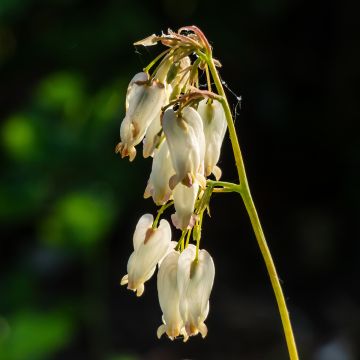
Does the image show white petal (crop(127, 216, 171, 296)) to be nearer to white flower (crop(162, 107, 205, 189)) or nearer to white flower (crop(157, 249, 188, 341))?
white flower (crop(157, 249, 188, 341))

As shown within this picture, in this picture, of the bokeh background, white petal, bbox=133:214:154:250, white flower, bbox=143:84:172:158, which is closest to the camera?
white flower, bbox=143:84:172:158

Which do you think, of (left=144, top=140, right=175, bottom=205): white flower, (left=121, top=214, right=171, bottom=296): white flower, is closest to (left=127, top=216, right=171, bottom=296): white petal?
(left=121, top=214, right=171, bottom=296): white flower

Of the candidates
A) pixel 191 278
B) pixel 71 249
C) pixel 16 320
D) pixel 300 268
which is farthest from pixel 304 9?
pixel 191 278

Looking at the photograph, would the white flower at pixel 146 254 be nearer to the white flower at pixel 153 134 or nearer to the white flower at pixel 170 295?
the white flower at pixel 170 295

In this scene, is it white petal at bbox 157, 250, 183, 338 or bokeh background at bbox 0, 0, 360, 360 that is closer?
white petal at bbox 157, 250, 183, 338

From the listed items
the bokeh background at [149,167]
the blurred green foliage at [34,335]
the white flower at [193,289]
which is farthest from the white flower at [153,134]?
the bokeh background at [149,167]

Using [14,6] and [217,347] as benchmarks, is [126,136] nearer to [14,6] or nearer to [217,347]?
[217,347]

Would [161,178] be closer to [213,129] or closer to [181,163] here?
[181,163]

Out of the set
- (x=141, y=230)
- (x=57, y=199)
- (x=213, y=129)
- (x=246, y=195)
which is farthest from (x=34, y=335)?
(x=246, y=195)
